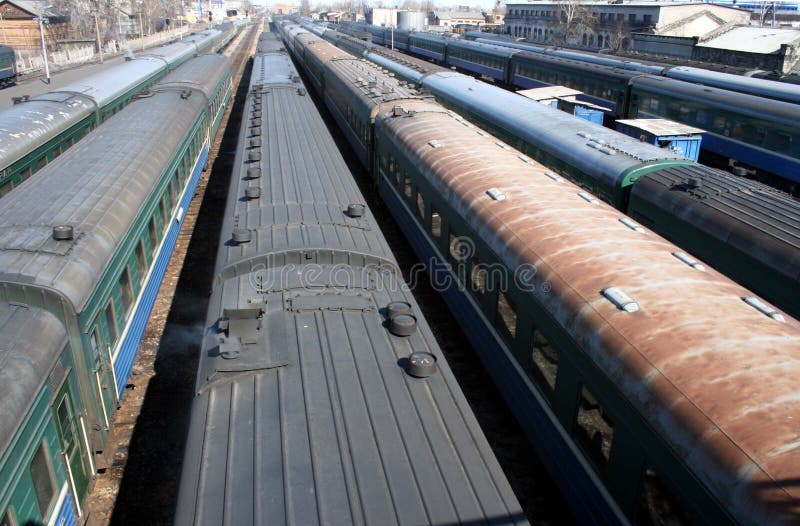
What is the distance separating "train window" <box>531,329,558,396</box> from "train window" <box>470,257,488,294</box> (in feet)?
7.12

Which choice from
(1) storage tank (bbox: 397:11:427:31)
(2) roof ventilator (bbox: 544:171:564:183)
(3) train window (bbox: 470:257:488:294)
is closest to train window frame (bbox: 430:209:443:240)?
(3) train window (bbox: 470:257:488:294)

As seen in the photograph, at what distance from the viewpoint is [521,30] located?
108 meters

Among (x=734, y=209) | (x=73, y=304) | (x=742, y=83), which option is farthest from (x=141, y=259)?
(x=742, y=83)

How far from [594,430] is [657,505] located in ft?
4.58

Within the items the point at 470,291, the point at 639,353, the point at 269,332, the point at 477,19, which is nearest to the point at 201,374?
the point at 269,332

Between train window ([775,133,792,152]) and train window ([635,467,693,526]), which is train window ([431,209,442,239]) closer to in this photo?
train window ([635,467,693,526])

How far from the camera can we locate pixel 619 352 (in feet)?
22.0

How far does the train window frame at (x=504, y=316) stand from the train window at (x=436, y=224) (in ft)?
11.7

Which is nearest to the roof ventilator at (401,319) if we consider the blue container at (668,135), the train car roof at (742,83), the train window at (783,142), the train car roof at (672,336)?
the train car roof at (672,336)

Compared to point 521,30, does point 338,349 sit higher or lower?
lower

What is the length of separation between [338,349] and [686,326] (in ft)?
13.1

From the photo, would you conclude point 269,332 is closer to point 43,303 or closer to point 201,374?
point 201,374

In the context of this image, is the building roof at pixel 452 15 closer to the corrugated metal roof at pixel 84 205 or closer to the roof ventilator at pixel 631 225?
the corrugated metal roof at pixel 84 205

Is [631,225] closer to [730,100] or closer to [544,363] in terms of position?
[544,363]
